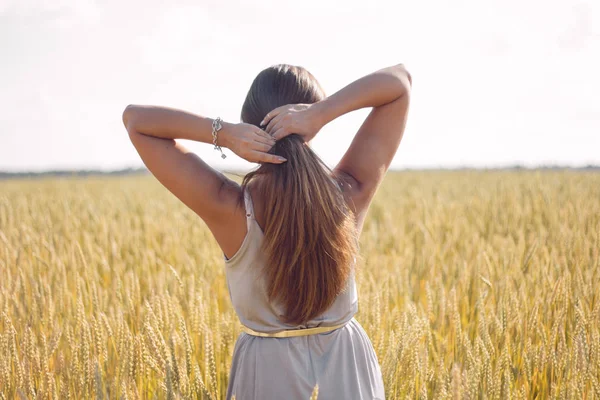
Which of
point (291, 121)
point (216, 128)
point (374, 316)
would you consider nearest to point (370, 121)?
point (291, 121)

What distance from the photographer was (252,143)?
4.50 ft

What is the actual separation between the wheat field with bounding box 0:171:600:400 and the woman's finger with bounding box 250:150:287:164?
16.3 inches

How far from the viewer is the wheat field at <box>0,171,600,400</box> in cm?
159

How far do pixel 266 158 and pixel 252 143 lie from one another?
54 millimetres

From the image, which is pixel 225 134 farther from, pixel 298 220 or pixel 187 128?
pixel 298 220

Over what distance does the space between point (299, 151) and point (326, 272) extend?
31 centimetres

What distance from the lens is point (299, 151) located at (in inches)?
54.6

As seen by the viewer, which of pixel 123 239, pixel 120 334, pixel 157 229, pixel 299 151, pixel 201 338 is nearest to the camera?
pixel 299 151

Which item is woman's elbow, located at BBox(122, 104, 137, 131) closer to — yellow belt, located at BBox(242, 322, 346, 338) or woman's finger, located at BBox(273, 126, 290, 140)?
woman's finger, located at BBox(273, 126, 290, 140)

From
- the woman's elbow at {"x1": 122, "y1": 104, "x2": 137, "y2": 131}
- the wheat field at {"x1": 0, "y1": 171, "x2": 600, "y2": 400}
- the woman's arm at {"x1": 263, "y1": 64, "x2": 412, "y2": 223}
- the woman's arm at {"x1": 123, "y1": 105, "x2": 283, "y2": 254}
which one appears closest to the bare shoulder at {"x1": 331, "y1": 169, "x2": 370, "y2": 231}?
the woman's arm at {"x1": 263, "y1": 64, "x2": 412, "y2": 223}

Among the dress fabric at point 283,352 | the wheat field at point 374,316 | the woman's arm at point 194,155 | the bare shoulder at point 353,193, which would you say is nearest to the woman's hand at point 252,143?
the woman's arm at point 194,155

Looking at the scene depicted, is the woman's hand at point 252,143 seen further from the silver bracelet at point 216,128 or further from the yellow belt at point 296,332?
the yellow belt at point 296,332

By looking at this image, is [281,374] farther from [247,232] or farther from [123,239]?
[123,239]

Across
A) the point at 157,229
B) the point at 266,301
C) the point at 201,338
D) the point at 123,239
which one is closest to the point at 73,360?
the point at 201,338
